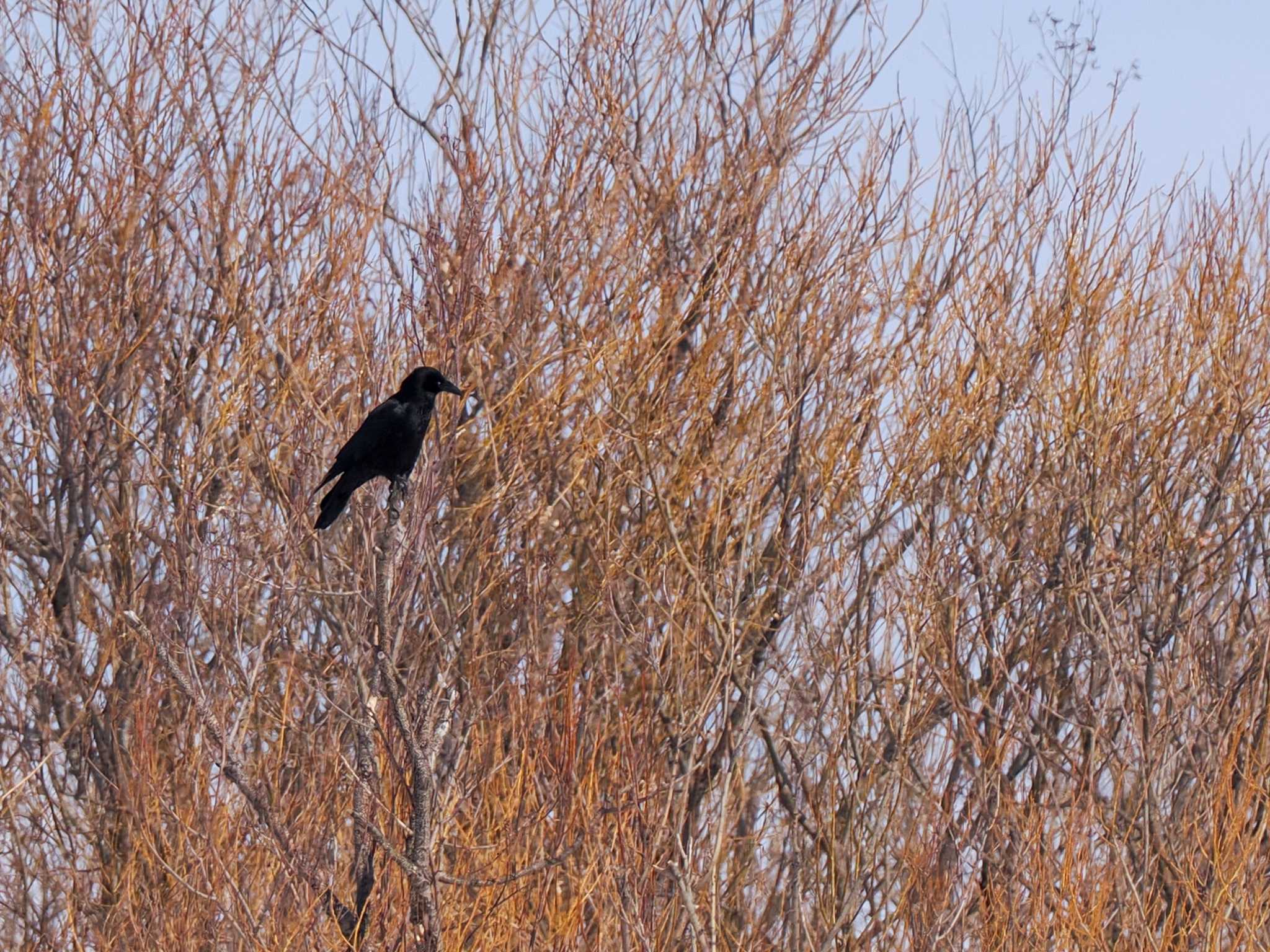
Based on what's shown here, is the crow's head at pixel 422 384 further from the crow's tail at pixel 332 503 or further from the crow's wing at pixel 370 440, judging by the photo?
the crow's tail at pixel 332 503

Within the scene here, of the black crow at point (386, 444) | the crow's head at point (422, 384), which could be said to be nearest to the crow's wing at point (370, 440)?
the black crow at point (386, 444)

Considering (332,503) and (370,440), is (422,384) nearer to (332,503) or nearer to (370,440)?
(370,440)

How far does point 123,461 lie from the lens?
44.7 ft

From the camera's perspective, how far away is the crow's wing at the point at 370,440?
7473 millimetres

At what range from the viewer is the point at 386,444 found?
750 centimetres

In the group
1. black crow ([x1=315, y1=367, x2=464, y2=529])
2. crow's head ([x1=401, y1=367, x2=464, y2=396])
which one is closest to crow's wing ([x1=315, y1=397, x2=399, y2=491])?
black crow ([x1=315, y1=367, x2=464, y2=529])

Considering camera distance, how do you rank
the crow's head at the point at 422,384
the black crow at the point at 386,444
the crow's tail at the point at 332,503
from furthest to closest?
the crow's head at the point at 422,384, the crow's tail at the point at 332,503, the black crow at the point at 386,444

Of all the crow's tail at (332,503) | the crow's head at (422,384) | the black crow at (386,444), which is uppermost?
the crow's head at (422,384)

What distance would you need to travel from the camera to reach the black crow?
7457mm

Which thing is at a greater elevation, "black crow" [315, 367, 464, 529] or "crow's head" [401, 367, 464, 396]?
"crow's head" [401, 367, 464, 396]

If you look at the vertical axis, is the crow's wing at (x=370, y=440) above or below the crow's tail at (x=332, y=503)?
above

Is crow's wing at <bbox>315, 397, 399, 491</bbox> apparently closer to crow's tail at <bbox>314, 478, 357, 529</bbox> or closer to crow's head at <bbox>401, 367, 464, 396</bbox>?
crow's tail at <bbox>314, 478, 357, 529</bbox>

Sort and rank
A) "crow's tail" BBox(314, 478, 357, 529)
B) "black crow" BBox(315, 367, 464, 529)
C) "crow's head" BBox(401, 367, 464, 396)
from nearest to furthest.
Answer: "black crow" BBox(315, 367, 464, 529) → "crow's tail" BBox(314, 478, 357, 529) → "crow's head" BBox(401, 367, 464, 396)

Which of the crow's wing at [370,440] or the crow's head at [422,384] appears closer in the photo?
the crow's wing at [370,440]
